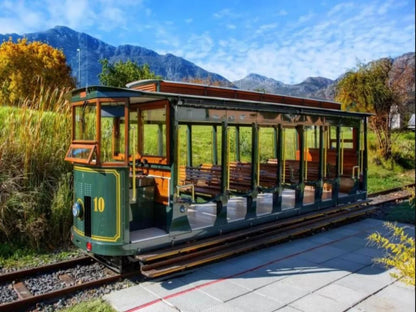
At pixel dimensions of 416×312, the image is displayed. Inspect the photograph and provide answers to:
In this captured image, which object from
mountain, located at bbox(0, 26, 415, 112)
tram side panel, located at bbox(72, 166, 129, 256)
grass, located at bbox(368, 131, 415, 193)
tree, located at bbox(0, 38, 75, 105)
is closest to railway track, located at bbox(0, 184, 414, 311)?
tram side panel, located at bbox(72, 166, 129, 256)

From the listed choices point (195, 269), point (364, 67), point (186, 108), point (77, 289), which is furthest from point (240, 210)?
point (364, 67)

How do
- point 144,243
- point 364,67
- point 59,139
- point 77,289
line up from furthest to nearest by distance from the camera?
point 364,67 → point 59,139 → point 144,243 → point 77,289

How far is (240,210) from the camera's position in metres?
7.34

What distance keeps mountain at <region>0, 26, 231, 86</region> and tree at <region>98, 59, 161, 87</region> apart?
1.98 feet

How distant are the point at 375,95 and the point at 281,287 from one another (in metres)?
15.2

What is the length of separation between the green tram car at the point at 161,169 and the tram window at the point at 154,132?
18 millimetres

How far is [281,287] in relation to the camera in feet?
15.6

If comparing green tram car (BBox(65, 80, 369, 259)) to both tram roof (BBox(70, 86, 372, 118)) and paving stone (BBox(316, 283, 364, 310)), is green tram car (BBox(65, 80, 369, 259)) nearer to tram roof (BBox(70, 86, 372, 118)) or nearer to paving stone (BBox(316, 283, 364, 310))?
tram roof (BBox(70, 86, 372, 118))

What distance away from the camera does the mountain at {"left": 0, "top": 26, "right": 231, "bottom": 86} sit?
227 inches

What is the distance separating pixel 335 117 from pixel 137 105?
453 cm

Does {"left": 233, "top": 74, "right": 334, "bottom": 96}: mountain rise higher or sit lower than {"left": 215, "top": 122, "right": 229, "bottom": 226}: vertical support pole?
higher

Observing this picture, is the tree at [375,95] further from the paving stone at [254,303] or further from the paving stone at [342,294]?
the paving stone at [254,303]

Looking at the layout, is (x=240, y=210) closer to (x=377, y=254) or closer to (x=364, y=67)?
(x=377, y=254)

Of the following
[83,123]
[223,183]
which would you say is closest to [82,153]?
[83,123]
